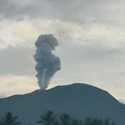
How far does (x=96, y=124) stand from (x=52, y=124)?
1053 centimetres

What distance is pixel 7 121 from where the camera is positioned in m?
125

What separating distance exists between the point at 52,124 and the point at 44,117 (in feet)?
7.32

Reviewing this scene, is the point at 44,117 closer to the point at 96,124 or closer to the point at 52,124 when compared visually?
the point at 52,124

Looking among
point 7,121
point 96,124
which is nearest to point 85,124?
point 96,124

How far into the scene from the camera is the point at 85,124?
433 feet

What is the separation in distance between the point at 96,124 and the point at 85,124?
2486 mm

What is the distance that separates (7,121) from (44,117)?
26.7 feet

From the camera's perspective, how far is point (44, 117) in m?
128

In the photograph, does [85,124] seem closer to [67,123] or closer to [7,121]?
[67,123]

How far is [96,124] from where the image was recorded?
13262 cm

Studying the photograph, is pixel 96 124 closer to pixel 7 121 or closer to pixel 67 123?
pixel 67 123

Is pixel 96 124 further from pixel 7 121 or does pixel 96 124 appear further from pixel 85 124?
pixel 7 121


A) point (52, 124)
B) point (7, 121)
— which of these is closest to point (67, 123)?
point (52, 124)

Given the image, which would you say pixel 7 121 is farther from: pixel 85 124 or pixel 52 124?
pixel 85 124
